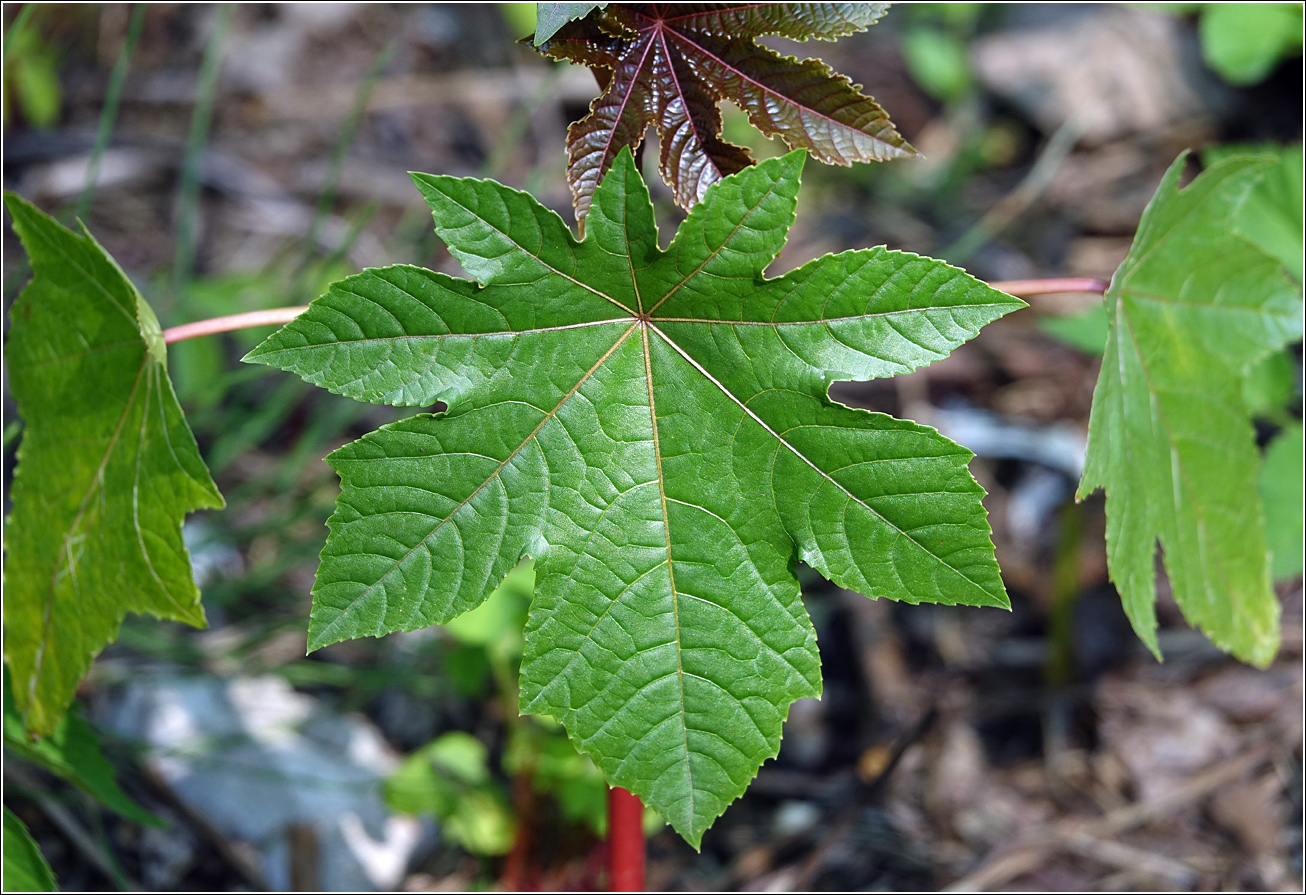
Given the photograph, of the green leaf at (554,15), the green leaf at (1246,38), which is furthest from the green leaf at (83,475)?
the green leaf at (1246,38)

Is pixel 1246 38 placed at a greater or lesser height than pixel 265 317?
greater

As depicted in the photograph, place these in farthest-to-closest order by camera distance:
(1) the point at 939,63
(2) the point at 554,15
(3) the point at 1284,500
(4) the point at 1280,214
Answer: (1) the point at 939,63 → (4) the point at 1280,214 → (3) the point at 1284,500 → (2) the point at 554,15

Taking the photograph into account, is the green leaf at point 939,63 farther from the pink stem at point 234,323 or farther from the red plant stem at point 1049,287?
the pink stem at point 234,323

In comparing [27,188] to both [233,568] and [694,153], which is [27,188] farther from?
[694,153]

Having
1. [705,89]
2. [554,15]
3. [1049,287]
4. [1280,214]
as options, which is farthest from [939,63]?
[554,15]

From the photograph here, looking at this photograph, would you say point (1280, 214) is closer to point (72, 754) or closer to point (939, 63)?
point (939, 63)

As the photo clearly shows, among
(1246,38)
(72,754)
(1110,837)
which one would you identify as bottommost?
(1110,837)
